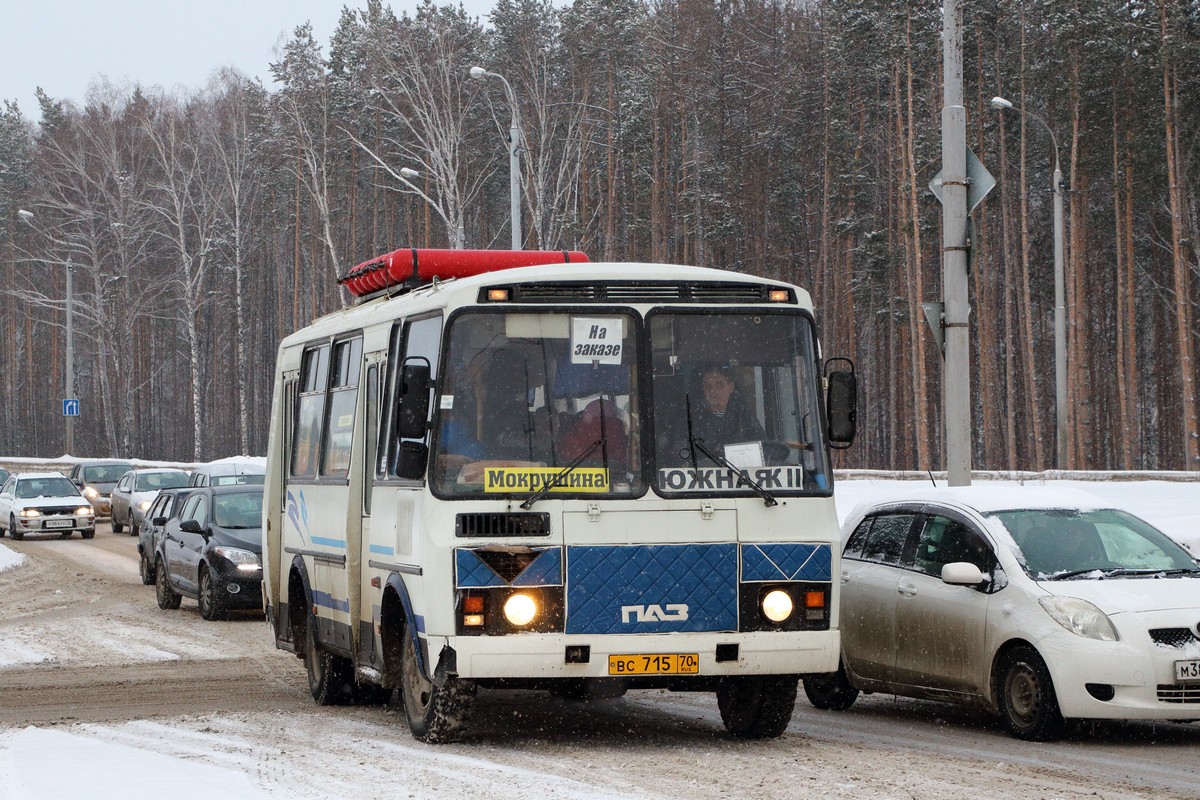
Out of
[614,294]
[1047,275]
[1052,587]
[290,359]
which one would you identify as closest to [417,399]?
[614,294]

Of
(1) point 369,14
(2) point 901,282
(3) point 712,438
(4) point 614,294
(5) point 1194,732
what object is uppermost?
(1) point 369,14

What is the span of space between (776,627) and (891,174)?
5003cm

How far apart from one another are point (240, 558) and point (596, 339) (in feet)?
39.0

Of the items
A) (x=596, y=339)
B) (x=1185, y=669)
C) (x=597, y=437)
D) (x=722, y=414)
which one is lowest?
(x=1185, y=669)

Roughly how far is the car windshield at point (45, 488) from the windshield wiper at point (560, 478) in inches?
1315

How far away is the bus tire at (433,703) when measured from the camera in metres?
10.1

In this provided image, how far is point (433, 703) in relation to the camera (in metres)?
10.2

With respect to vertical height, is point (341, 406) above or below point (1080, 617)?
above

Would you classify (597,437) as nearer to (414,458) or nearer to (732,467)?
(732,467)

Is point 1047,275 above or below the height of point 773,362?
above

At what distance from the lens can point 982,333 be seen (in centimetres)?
5703

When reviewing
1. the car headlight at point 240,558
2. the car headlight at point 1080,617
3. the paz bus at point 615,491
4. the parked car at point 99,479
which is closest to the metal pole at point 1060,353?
the car headlight at point 240,558

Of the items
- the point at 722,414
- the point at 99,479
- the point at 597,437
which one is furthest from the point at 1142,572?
the point at 99,479

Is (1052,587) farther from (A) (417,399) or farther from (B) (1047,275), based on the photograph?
(B) (1047,275)
